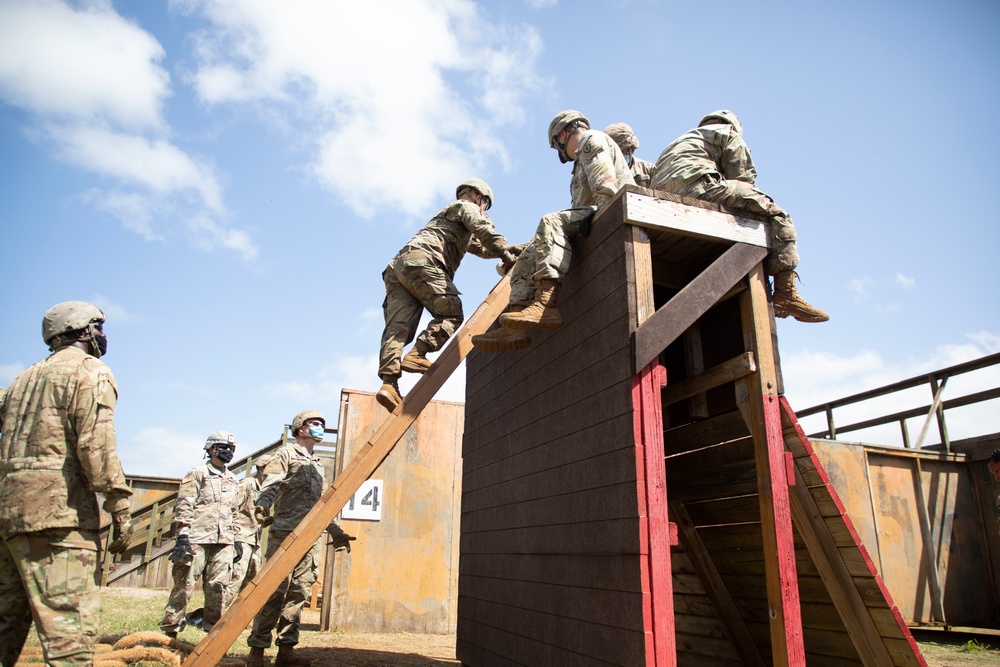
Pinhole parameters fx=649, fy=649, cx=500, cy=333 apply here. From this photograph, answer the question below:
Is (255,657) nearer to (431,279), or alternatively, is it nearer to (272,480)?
(272,480)

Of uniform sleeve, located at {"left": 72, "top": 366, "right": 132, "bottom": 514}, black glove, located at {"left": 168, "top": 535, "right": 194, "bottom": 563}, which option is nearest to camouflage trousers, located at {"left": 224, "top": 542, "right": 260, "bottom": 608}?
black glove, located at {"left": 168, "top": 535, "right": 194, "bottom": 563}

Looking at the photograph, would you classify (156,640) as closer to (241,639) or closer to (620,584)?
(241,639)

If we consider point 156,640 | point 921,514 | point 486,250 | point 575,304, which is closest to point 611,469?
point 575,304

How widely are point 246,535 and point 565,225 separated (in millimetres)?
7868

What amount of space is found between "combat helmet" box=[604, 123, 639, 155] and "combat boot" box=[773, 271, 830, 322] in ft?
6.38

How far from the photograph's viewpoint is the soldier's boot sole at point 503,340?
369 cm

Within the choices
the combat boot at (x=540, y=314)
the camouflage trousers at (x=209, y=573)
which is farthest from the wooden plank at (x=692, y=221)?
the camouflage trousers at (x=209, y=573)

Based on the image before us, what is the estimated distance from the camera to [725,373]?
11.4 feet

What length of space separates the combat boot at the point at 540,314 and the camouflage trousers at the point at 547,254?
58 mm

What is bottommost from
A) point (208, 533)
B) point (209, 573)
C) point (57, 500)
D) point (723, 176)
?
point (209, 573)

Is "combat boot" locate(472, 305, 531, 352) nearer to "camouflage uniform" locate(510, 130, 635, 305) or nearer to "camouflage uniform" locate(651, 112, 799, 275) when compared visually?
"camouflage uniform" locate(510, 130, 635, 305)

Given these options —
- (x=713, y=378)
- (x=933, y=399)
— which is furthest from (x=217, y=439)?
(x=933, y=399)

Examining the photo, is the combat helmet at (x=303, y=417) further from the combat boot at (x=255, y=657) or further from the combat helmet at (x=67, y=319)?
the combat helmet at (x=67, y=319)

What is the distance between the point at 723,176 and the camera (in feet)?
13.0
